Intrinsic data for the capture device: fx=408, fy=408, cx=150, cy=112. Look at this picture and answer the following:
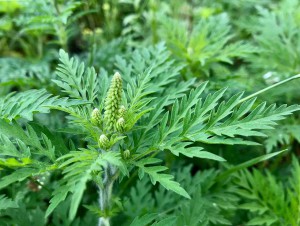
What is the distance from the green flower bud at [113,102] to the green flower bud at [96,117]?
0.02 metres

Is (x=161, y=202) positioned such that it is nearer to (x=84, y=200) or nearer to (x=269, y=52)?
(x=84, y=200)

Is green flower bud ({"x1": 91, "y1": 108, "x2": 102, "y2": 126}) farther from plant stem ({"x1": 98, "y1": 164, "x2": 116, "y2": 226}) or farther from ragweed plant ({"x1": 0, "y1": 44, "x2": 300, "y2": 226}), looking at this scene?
plant stem ({"x1": 98, "y1": 164, "x2": 116, "y2": 226})

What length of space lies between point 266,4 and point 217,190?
176 centimetres

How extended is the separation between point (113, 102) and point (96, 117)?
0.23ft

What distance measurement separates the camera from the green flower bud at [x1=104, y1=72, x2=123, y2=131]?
1030 millimetres

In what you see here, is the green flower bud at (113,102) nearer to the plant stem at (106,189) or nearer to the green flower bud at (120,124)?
the green flower bud at (120,124)

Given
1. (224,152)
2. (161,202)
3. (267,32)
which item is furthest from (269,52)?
(161,202)

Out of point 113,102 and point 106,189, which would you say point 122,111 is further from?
point 106,189

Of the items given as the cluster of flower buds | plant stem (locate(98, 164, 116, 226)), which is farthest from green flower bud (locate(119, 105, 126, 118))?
plant stem (locate(98, 164, 116, 226))

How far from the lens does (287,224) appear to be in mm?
1392

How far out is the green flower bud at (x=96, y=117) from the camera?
108cm

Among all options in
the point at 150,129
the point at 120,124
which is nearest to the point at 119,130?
the point at 120,124

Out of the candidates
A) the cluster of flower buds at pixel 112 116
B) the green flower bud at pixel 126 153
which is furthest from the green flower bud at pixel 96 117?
the green flower bud at pixel 126 153

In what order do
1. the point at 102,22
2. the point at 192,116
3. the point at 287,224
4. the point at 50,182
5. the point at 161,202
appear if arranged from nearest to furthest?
1. the point at 192,116
2. the point at 287,224
3. the point at 161,202
4. the point at 50,182
5. the point at 102,22
